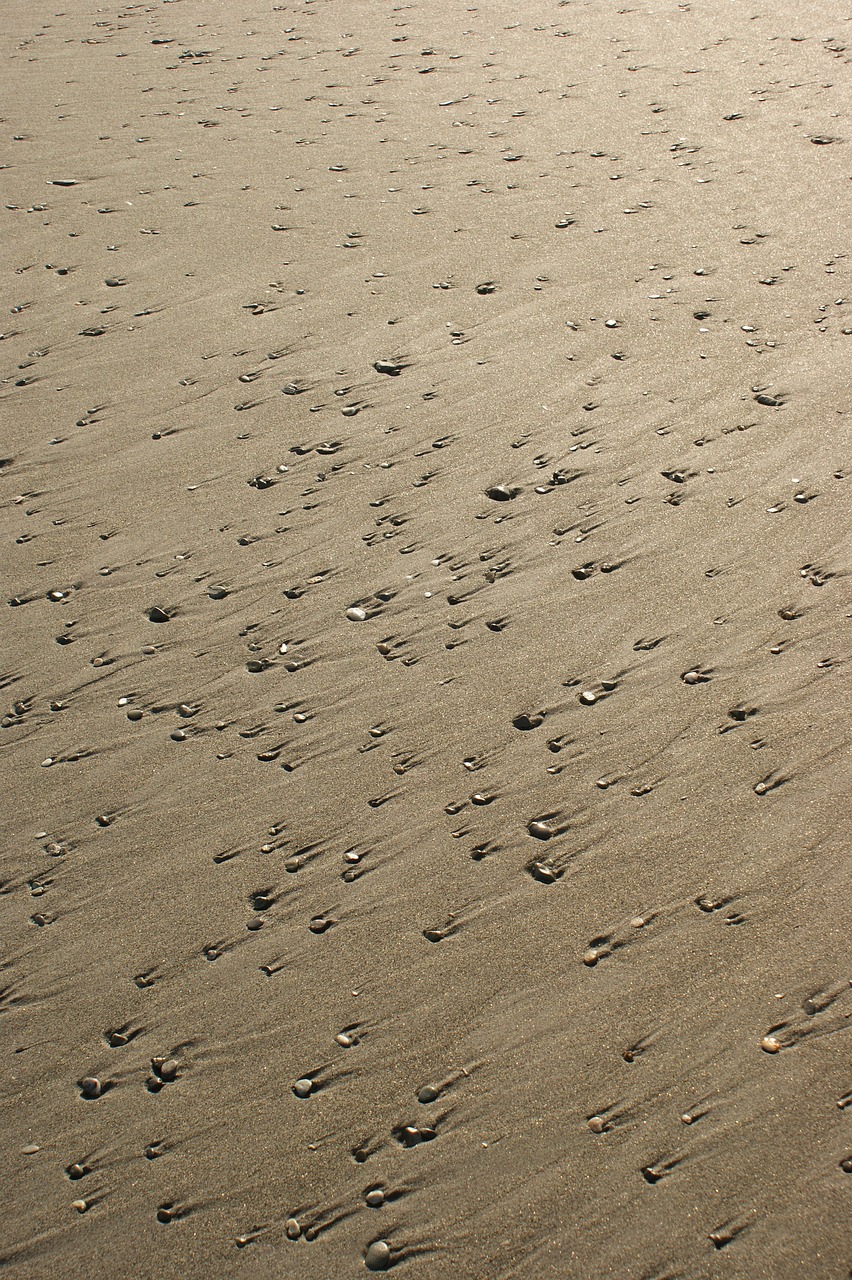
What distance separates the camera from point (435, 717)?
13.2ft

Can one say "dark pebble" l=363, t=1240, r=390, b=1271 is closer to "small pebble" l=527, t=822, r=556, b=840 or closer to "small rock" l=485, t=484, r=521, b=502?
"small pebble" l=527, t=822, r=556, b=840

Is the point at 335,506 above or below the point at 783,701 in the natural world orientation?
above

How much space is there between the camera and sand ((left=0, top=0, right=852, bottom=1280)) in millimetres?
2814

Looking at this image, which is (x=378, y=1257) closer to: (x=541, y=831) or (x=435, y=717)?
(x=541, y=831)

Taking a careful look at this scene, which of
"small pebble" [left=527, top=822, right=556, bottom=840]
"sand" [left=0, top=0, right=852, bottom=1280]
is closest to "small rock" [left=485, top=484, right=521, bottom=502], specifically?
"sand" [left=0, top=0, right=852, bottom=1280]

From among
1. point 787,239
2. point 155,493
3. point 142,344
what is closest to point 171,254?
point 142,344

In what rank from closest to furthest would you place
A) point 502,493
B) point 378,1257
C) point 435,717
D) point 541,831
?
1. point 378,1257
2. point 541,831
3. point 435,717
4. point 502,493

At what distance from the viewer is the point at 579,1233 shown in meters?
2.64

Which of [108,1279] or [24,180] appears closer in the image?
[108,1279]

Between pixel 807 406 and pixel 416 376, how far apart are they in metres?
1.95

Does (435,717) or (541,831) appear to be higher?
(435,717)

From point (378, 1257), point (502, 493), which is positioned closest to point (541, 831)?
point (378, 1257)

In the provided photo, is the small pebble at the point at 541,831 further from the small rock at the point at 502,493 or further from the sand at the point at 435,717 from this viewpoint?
the small rock at the point at 502,493

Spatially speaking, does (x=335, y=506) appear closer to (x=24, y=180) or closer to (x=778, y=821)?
(x=778, y=821)
